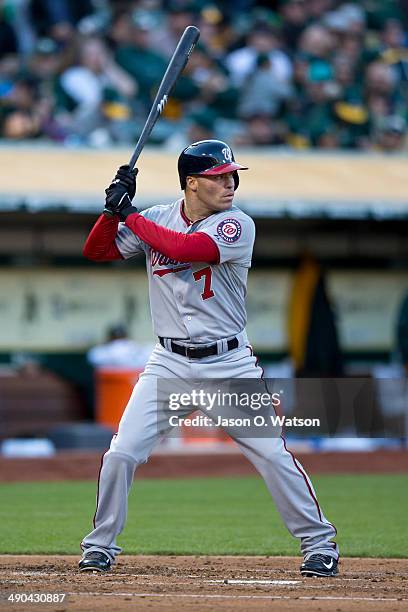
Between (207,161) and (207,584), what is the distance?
74.6 inches

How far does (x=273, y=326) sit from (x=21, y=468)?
14.1 ft

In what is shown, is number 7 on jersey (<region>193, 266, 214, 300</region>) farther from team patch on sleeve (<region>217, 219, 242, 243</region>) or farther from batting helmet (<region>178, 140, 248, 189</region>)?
batting helmet (<region>178, 140, 248, 189</region>)

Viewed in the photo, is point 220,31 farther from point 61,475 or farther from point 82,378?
point 61,475

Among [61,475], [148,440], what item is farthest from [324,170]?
[148,440]

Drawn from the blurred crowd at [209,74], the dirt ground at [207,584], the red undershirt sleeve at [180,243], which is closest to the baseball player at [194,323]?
the red undershirt sleeve at [180,243]

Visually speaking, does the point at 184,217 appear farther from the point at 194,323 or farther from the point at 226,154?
the point at 194,323

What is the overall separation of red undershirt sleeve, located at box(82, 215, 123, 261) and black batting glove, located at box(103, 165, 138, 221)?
7cm

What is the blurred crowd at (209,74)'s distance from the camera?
44.9 ft

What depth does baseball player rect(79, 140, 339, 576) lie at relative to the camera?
546cm

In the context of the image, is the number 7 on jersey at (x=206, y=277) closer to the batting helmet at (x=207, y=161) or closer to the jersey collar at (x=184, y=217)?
the jersey collar at (x=184, y=217)

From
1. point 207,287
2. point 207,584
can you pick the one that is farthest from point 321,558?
point 207,287

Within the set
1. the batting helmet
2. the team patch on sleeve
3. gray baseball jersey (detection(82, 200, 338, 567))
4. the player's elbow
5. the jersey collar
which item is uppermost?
the batting helmet

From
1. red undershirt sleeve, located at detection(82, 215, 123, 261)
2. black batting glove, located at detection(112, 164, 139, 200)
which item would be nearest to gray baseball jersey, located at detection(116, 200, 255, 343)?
red undershirt sleeve, located at detection(82, 215, 123, 261)

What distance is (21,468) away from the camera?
11172mm
